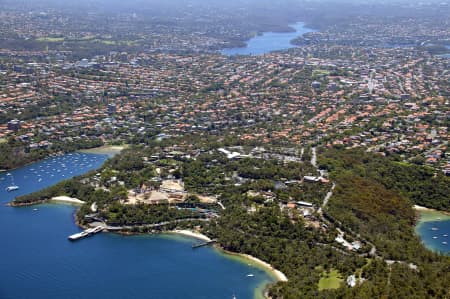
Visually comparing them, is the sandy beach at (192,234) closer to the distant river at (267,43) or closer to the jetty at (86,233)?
the jetty at (86,233)

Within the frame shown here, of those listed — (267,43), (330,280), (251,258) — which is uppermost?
(267,43)

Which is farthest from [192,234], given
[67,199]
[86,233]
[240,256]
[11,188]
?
[11,188]

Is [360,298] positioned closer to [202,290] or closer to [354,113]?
[202,290]

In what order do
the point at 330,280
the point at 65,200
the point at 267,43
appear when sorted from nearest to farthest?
1. the point at 330,280
2. the point at 65,200
3. the point at 267,43

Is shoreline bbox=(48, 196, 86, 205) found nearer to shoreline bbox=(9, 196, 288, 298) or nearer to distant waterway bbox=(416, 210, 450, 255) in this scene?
shoreline bbox=(9, 196, 288, 298)

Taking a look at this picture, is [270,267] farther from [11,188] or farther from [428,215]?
[11,188]

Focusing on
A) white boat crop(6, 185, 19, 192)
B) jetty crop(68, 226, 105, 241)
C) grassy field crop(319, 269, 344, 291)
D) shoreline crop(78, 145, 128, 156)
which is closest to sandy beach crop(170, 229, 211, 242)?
jetty crop(68, 226, 105, 241)

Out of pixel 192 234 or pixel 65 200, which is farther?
pixel 65 200

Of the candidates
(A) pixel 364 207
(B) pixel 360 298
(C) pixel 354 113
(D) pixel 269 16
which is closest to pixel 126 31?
(D) pixel 269 16
